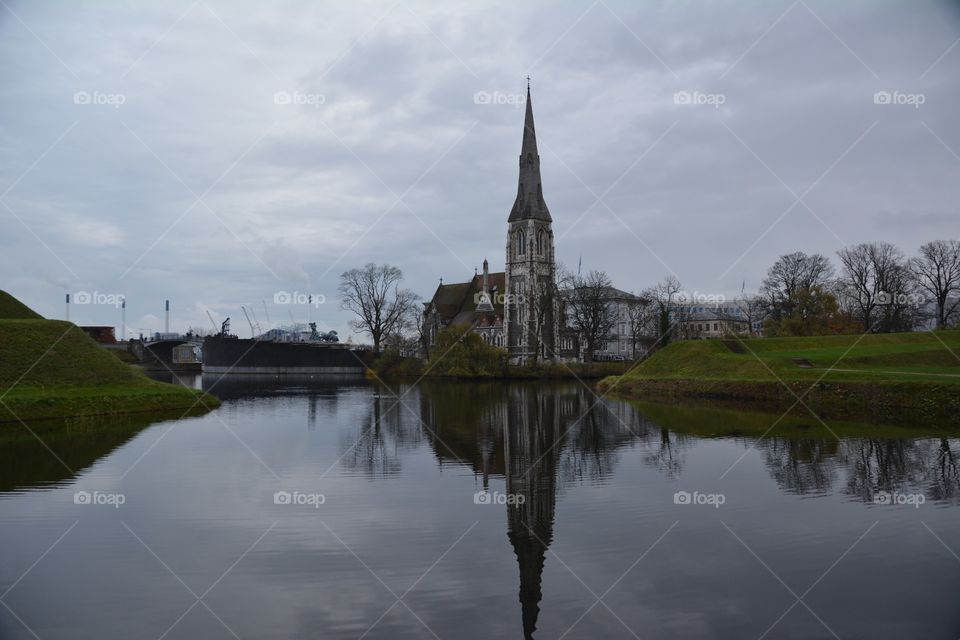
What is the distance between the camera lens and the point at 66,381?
117 feet

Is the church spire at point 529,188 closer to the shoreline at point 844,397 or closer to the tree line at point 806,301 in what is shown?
the tree line at point 806,301

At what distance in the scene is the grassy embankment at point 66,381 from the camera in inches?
1270

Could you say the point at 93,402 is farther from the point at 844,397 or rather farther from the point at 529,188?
the point at 529,188

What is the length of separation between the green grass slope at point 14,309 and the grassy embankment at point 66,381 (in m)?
6.50

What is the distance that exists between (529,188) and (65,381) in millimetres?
85918

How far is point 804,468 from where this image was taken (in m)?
19.0

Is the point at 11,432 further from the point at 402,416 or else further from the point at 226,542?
the point at 226,542

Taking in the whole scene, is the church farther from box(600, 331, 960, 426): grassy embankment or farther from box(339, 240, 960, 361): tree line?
box(600, 331, 960, 426): grassy embankment

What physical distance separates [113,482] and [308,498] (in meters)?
5.38

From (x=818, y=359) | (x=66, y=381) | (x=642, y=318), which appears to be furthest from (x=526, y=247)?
(x=66, y=381)


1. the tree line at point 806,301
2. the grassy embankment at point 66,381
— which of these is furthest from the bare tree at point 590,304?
the grassy embankment at point 66,381

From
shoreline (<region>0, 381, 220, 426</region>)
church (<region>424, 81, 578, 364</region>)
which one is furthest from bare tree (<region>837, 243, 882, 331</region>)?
shoreline (<region>0, 381, 220, 426</region>)

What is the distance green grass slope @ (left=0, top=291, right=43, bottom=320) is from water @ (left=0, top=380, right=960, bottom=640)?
26724 mm

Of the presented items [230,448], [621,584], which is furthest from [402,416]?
[621,584]
